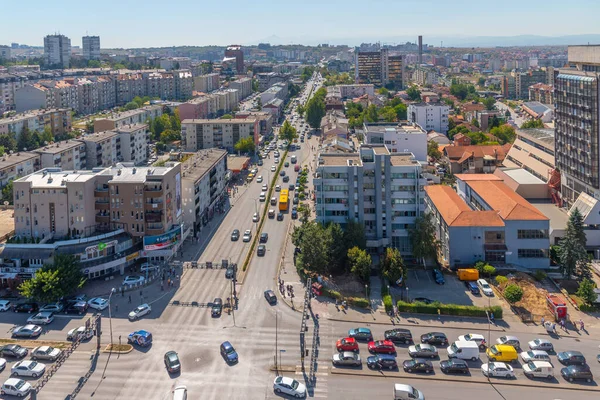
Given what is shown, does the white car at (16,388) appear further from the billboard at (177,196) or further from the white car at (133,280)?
the billboard at (177,196)

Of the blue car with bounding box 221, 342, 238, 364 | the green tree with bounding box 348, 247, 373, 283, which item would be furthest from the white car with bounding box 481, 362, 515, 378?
the blue car with bounding box 221, 342, 238, 364

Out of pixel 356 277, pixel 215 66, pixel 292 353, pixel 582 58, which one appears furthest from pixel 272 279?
pixel 215 66

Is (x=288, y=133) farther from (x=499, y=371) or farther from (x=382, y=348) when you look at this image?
(x=499, y=371)

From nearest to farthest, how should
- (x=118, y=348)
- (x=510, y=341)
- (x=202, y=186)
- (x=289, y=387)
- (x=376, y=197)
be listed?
(x=289, y=387)
(x=118, y=348)
(x=510, y=341)
(x=376, y=197)
(x=202, y=186)

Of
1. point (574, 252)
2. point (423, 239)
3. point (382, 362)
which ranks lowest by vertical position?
point (382, 362)

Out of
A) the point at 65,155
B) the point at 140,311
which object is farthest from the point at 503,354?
the point at 65,155

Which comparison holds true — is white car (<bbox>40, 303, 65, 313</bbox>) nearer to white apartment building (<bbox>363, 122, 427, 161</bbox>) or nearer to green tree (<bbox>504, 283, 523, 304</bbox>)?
green tree (<bbox>504, 283, 523, 304</bbox>)

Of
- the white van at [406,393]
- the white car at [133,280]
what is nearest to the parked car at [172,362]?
the white car at [133,280]
